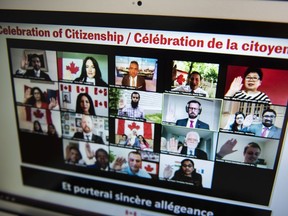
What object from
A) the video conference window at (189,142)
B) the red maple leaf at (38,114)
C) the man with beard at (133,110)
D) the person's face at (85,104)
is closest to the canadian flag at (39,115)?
the red maple leaf at (38,114)

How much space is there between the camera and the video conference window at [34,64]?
2.07 feet

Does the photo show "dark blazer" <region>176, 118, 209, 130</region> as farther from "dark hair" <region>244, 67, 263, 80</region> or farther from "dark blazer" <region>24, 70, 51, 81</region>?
"dark blazer" <region>24, 70, 51, 81</region>

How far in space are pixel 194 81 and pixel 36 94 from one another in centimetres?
40

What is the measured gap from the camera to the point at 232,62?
529mm

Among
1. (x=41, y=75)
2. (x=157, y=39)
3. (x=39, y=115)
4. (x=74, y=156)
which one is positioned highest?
(x=157, y=39)

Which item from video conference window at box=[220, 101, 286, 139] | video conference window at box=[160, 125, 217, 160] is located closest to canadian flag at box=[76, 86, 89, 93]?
video conference window at box=[160, 125, 217, 160]

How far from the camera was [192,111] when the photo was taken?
0.58 meters

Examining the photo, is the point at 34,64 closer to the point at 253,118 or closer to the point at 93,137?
the point at 93,137

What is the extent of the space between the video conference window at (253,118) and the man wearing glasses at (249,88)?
1cm

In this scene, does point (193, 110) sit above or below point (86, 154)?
above

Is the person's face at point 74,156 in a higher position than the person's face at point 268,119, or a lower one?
lower

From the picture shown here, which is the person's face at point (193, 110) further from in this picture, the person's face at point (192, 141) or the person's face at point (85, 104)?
the person's face at point (85, 104)

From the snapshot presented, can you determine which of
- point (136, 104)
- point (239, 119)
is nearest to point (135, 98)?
point (136, 104)

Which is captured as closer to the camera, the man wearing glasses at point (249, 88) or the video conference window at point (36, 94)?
the man wearing glasses at point (249, 88)
